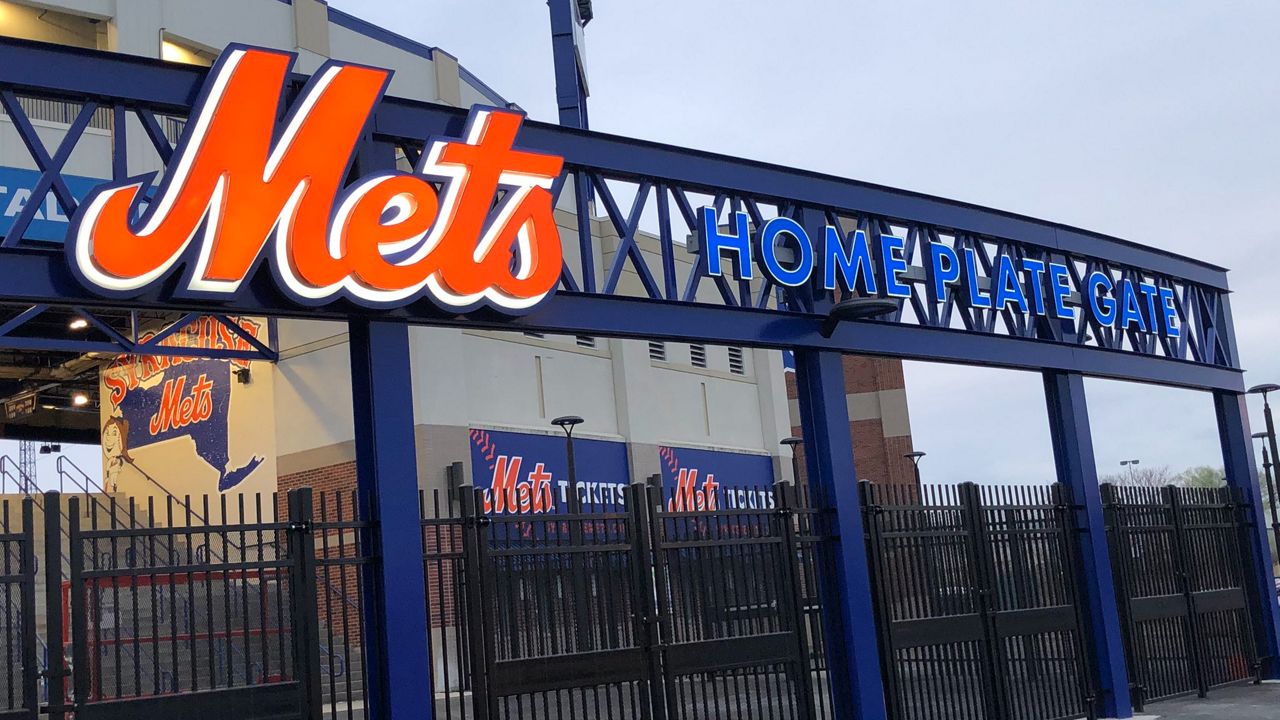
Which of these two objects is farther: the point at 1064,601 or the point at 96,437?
the point at 96,437

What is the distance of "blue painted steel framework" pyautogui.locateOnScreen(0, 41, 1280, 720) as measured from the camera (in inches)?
374

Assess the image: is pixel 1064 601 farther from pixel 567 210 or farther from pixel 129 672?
pixel 567 210

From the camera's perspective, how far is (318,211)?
9891 mm

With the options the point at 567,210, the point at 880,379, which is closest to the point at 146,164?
the point at 567,210

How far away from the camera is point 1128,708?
15.8 m

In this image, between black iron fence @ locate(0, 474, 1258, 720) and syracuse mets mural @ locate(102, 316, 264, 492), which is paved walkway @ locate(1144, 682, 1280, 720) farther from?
syracuse mets mural @ locate(102, 316, 264, 492)

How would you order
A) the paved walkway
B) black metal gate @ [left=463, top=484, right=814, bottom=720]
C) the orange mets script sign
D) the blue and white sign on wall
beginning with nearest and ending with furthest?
the orange mets script sign
black metal gate @ [left=463, top=484, right=814, bottom=720]
the paved walkway
the blue and white sign on wall

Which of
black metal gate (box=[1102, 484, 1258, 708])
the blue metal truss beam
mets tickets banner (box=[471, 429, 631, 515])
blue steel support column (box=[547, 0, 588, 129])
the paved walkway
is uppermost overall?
blue steel support column (box=[547, 0, 588, 129])

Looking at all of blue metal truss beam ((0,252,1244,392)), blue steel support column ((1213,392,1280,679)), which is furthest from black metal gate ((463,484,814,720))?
blue steel support column ((1213,392,1280,679))

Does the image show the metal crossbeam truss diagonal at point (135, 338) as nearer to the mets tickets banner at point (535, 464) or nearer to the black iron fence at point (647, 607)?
the mets tickets banner at point (535, 464)

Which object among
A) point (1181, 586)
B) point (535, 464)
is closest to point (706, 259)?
point (1181, 586)

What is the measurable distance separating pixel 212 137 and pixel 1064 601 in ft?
37.7

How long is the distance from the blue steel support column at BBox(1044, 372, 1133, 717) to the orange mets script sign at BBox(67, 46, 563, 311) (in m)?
8.56

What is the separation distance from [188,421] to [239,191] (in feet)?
69.5
